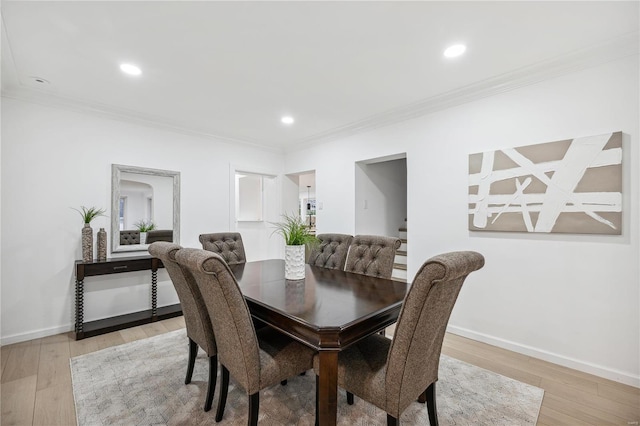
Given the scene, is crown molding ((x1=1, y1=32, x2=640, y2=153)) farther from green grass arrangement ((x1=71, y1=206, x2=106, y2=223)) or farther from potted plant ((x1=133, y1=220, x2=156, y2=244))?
potted plant ((x1=133, y1=220, x2=156, y2=244))

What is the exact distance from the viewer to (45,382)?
2121mm

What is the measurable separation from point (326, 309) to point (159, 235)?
3108 mm

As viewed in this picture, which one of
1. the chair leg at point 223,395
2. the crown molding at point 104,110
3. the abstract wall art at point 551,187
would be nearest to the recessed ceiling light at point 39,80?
the crown molding at point 104,110

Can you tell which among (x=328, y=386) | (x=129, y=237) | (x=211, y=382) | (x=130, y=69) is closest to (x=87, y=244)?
(x=129, y=237)

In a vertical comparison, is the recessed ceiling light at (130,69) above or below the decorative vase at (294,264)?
above

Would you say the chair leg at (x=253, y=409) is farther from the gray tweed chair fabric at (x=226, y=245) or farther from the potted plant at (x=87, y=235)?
the potted plant at (x=87, y=235)

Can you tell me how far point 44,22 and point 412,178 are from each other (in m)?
3.35

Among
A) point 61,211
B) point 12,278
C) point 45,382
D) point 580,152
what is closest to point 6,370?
point 45,382

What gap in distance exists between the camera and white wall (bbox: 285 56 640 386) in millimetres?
2115

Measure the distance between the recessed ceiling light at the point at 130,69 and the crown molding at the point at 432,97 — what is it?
1059 millimetres

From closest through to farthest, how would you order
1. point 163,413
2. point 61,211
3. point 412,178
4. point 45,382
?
1. point 163,413
2. point 45,382
3. point 61,211
4. point 412,178

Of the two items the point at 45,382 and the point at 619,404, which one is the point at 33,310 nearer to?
the point at 45,382

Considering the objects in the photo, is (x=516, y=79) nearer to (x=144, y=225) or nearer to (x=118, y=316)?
(x=144, y=225)

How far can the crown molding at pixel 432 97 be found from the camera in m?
2.16
